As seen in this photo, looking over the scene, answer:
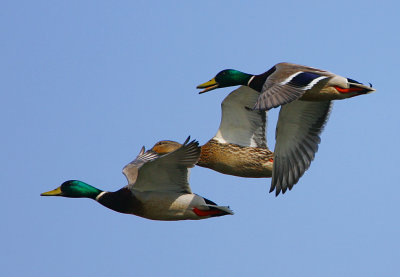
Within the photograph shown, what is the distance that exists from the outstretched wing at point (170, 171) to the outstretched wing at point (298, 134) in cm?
242

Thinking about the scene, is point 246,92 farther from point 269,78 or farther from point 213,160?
point 269,78

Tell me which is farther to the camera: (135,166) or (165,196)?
(135,166)

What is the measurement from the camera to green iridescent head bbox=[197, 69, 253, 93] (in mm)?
13586

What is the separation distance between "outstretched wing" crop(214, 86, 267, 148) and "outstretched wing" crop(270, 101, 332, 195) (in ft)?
2.43

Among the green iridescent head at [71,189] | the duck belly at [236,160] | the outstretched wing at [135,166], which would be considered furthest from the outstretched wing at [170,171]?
the duck belly at [236,160]

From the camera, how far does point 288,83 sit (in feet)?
37.4

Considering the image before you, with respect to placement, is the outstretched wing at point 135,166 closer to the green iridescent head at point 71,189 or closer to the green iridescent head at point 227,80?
the green iridescent head at point 71,189

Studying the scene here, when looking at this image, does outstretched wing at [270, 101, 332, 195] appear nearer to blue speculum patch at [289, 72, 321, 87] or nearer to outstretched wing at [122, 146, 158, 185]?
blue speculum patch at [289, 72, 321, 87]

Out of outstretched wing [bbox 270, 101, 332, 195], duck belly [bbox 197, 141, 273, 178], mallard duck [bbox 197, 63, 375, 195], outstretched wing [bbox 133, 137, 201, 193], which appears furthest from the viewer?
duck belly [bbox 197, 141, 273, 178]

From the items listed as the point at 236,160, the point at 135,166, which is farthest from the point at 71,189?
the point at 236,160

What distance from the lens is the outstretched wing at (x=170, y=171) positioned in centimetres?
1124

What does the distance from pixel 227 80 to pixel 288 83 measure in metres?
2.43

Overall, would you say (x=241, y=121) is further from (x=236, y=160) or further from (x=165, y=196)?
(x=165, y=196)

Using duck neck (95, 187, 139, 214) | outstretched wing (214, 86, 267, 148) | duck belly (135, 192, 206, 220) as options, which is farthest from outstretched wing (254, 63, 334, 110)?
duck neck (95, 187, 139, 214)
